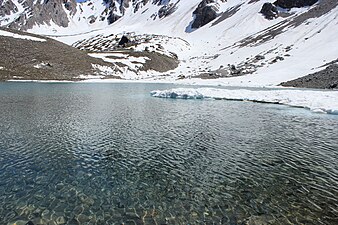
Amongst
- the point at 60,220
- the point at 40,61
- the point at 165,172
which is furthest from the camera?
the point at 40,61

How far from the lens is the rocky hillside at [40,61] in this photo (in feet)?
308

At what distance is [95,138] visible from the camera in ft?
66.7

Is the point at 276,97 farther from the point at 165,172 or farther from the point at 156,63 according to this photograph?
the point at 156,63

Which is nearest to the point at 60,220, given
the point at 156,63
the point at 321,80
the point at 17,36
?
the point at 321,80

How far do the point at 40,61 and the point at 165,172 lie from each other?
104 meters

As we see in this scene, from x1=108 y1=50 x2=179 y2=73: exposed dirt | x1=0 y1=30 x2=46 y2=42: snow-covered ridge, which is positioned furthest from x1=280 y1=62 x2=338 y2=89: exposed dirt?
x1=0 y1=30 x2=46 y2=42: snow-covered ridge

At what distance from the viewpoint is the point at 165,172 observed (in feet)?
47.3

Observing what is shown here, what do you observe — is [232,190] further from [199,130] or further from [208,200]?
[199,130]

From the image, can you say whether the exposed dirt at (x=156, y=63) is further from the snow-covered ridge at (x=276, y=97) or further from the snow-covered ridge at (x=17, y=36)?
the snow-covered ridge at (x=276, y=97)

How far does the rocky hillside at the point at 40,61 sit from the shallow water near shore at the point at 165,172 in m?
77.5

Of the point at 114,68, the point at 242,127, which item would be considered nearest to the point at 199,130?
the point at 242,127

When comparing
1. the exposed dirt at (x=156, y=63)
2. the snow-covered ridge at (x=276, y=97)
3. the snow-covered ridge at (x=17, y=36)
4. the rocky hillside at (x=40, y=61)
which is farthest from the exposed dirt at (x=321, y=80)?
the snow-covered ridge at (x=17, y=36)

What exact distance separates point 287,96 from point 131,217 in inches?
1734

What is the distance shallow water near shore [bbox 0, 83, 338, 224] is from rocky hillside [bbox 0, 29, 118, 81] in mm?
77510
